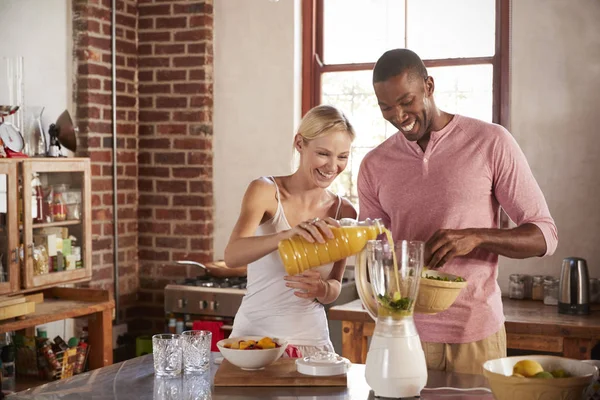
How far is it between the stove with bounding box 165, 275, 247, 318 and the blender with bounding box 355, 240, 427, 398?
7.20 ft

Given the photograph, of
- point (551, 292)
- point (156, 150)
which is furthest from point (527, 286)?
point (156, 150)

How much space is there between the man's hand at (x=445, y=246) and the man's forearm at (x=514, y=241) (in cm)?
6

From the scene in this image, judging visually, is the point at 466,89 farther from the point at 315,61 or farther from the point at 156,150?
the point at 156,150

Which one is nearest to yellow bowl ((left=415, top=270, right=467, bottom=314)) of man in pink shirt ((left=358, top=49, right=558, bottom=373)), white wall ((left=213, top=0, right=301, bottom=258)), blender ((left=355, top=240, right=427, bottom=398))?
blender ((left=355, top=240, right=427, bottom=398))

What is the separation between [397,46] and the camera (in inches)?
177

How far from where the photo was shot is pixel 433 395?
1.95m

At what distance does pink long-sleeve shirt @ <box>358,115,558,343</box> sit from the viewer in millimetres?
2354

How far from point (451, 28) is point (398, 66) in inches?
83.2

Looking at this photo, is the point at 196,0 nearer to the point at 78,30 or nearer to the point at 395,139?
the point at 78,30

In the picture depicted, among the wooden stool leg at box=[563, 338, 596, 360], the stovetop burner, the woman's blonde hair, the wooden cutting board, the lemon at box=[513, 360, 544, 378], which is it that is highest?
the woman's blonde hair

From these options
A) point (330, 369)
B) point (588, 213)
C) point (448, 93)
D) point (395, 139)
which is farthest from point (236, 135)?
point (330, 369)

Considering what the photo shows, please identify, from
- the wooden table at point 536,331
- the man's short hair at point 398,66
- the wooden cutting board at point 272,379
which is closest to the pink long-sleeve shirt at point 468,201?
the man's short hair at point 398,66

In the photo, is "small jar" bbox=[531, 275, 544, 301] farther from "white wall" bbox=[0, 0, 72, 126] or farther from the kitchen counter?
"white wall" bbox=[0, 0, 72, 126]

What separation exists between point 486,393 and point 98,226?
10.0 feet
